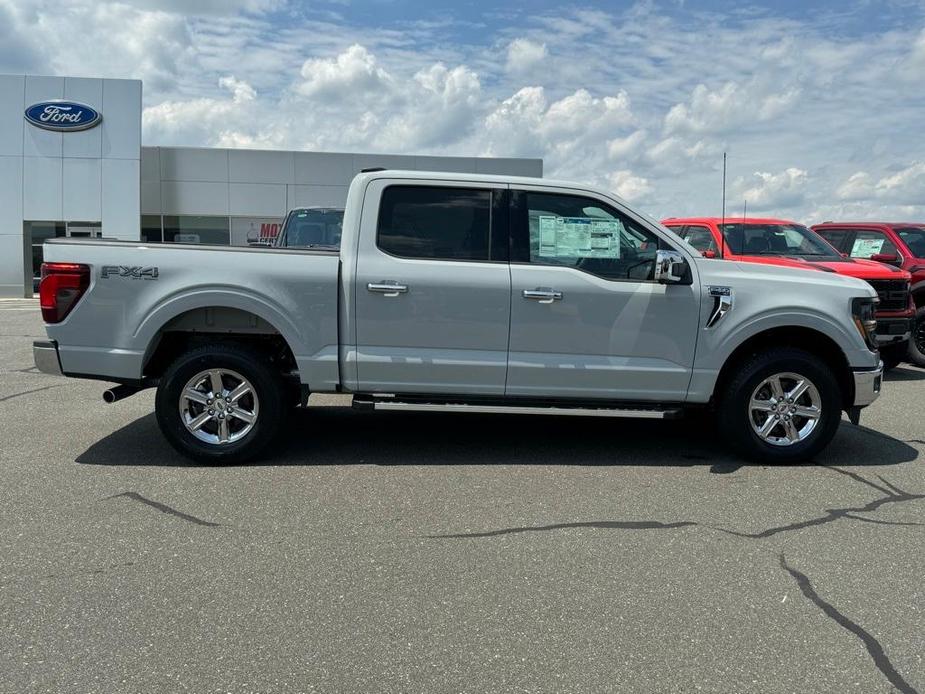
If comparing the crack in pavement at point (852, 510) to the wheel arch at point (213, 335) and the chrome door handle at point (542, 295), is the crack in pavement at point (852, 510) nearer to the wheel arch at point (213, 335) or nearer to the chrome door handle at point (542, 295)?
the chrome door handle at point (542, 295)

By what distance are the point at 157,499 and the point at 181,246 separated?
5.95 feet

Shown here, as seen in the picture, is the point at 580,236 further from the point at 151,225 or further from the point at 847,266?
the point at 151,225

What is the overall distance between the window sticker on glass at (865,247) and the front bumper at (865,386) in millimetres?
6309

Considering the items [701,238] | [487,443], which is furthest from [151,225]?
[487,443]

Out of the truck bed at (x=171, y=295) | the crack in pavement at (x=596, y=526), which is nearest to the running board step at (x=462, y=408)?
the truck bed at (x=171, y=295)

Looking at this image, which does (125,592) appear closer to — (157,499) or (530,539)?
(157,499)

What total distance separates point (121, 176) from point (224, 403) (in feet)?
84.8

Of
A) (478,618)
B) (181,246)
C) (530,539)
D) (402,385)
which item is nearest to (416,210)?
(402,385)

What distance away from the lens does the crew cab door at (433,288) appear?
559 centimetres

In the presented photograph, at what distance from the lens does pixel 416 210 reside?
227 inches

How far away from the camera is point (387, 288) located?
5.56 meters

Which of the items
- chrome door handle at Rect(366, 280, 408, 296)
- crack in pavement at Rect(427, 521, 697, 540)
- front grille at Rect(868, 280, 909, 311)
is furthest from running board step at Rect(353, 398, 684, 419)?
front grille at Rect(868, 280, 909, 311)

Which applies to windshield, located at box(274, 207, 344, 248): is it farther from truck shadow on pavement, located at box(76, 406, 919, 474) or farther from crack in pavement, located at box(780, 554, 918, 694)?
crack in pavement, located at box(780, 554, 918, 694)

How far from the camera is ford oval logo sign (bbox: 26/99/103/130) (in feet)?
90.9
